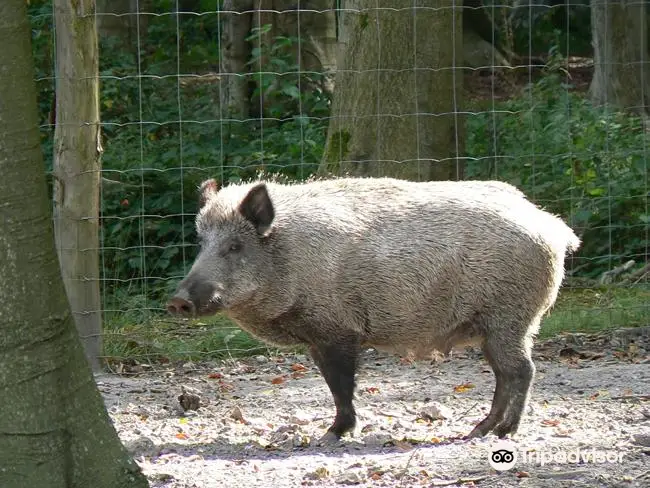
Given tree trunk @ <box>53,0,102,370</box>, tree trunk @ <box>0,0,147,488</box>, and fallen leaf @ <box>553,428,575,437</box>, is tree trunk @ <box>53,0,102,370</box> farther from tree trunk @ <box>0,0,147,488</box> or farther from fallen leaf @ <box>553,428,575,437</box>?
tree trunk @ <box>0,0,147,488</box>

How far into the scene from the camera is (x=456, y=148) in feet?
26.9

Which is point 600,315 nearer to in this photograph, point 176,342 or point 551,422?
point 551,422

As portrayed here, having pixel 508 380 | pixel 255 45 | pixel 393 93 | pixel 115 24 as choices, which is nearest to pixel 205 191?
pixel 508 380

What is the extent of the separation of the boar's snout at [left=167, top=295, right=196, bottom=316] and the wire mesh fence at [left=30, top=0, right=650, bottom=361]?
5.08ft

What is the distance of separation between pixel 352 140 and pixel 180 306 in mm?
3139

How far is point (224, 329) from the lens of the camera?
791cm

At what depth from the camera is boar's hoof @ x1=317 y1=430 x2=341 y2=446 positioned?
5582 mm

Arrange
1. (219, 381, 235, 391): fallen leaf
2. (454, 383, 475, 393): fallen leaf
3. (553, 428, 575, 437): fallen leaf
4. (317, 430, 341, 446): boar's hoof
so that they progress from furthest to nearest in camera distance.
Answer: (219, 381, 235, 391): fallen leaf < (454, 383, 475, 393): fallen leaf < (317, 430, 341, 446): boar's hoof < (553, 428, 575, 437): fallen leaf

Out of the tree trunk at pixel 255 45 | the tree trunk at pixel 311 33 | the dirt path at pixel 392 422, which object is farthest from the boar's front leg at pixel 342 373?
the tree trunk at pixel 311 33

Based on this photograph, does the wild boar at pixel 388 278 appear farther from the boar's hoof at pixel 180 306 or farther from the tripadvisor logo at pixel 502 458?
the tripadvisor logo at pixel 502 458

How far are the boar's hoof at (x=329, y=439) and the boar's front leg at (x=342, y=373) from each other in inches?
0.5

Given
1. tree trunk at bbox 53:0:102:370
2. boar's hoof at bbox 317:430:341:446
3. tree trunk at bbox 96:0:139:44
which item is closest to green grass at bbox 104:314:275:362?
tree trunk at bbox 53:0:102:370

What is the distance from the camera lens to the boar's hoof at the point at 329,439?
18.3 feet

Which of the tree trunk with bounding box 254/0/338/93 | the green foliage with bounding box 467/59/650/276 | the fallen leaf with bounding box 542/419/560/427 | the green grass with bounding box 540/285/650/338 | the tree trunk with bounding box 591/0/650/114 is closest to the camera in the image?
the fallen leaf with bounding box 542/419/560/427
